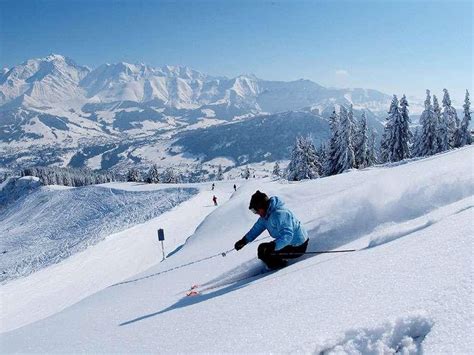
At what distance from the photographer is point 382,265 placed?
15.4 feet

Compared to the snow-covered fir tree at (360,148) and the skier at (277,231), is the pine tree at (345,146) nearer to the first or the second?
the snow-covered fir tree at (360,148)

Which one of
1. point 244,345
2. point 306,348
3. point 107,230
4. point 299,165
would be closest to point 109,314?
point 244,345

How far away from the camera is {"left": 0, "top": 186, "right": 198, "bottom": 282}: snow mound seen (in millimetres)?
40844

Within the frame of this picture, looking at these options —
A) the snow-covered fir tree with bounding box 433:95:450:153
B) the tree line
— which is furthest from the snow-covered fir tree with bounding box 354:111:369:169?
the snow-covered fir tree with bounding box 433:95:450:153

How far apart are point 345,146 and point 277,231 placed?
1870 inches

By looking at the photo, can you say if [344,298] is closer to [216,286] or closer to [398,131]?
[216,286]

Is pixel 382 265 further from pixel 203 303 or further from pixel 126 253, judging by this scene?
pixel 126 253

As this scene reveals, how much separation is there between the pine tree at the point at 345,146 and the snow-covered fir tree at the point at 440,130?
12014mm

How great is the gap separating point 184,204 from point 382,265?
4848 cm

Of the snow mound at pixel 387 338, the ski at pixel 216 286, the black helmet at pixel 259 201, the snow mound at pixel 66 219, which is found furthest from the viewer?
the snow mound at pixel 66 219

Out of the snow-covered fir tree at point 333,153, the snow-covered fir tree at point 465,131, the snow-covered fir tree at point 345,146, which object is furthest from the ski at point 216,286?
the snow-covered fir tree at point 465,131

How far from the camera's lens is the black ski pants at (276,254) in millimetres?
6949

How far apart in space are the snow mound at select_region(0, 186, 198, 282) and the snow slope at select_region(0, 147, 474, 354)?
3138 centimetres

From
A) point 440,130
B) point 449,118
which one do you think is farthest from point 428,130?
point 449,118
